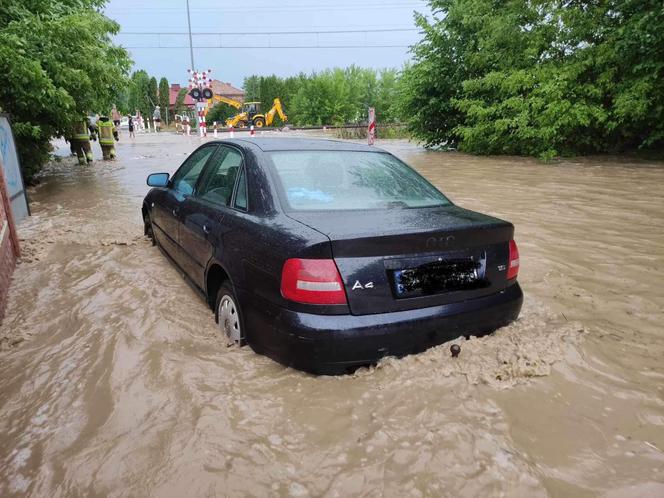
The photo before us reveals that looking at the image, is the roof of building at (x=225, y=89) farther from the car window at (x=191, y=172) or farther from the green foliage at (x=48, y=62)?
the car window at (x=191, y=172)

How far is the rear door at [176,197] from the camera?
405 cm

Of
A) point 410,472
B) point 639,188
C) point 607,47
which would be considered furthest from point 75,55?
point 607,47

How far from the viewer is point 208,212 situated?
3400 millimetres

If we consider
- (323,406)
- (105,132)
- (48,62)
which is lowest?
(323,406)

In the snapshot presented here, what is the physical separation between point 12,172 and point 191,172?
4.45 m

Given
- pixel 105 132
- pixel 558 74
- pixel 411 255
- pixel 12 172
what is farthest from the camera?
pixel 105 132

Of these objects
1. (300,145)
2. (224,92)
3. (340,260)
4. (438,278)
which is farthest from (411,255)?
(224,92)

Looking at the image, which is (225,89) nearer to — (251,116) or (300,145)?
(251,116)

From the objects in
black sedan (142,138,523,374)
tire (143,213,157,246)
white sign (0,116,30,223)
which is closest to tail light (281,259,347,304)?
black sedan (142,138,523,374)

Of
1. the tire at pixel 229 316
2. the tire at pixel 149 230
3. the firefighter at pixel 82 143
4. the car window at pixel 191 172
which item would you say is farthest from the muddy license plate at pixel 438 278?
the firefighter at pixel 82 143

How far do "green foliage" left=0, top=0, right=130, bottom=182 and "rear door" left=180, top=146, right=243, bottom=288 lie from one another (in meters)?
5.04

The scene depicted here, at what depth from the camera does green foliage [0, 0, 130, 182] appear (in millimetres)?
7118

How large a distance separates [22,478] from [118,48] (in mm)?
10410

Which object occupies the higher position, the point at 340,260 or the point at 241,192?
the point at 241,192
